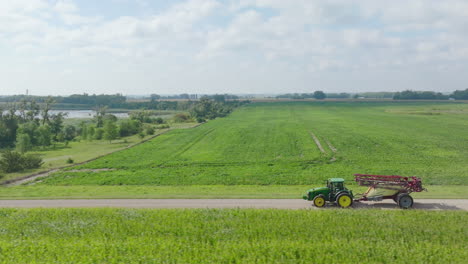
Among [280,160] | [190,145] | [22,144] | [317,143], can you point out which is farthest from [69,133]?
[280,160]

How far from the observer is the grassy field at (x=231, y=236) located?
17141 mm

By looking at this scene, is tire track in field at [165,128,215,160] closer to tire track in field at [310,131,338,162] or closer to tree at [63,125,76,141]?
tire track in field at [310,131,338,162]

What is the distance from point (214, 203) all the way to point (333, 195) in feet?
28.0

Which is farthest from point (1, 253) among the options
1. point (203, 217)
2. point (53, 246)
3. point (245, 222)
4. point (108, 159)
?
point (108, 159)

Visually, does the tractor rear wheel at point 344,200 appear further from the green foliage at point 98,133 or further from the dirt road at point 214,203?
the green foliage at point 98,133

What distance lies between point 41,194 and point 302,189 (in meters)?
22.2

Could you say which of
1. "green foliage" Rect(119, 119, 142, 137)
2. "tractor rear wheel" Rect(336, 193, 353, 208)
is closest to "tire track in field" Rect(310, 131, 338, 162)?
"tractor rear wheel" Rect(336, 193, 353, 208)

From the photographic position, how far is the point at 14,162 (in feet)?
136

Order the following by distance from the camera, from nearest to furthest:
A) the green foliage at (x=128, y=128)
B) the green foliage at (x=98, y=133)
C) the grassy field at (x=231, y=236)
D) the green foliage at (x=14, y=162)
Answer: the grassy field at (x=231, y=236), the green foliage at (x=14, y=162), the green foliage at (x=98, y=133), the green foliage at (x=128, y=128)

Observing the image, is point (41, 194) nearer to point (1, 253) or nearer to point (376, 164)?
point (1, 253)

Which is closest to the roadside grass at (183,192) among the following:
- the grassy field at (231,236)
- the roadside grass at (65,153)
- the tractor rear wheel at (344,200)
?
the tractor rear wheel at (344,200)

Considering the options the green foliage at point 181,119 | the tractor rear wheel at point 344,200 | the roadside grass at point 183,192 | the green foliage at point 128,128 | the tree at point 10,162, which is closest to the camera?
the tractor rear wheel at point 344,200

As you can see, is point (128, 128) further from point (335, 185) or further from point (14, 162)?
point (335, 185)

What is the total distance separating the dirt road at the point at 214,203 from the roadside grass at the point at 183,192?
826 mm
